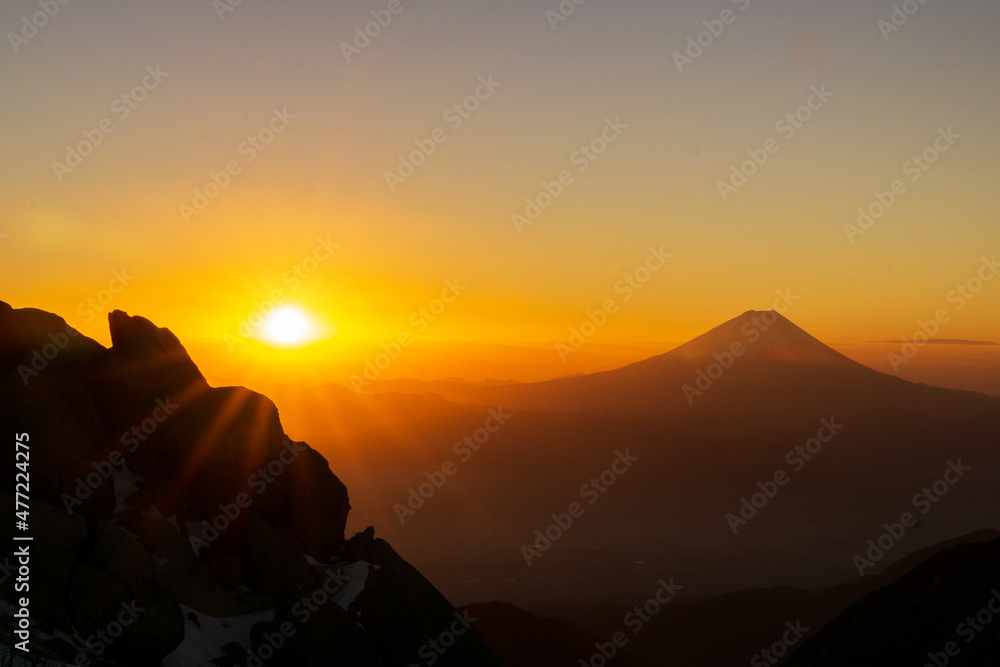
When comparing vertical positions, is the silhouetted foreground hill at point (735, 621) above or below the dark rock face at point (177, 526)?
above

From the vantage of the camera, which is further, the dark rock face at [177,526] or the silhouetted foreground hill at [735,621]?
the silhouetted foreground hill at [735,621]

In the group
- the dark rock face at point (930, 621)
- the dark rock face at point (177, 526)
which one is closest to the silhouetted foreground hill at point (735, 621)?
the dark rock face at point (930, 621)

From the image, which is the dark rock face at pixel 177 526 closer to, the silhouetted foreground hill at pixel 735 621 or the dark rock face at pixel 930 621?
the dark rock face at pixel 930 621

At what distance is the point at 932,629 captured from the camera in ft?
148

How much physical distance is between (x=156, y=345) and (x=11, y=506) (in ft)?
50.2

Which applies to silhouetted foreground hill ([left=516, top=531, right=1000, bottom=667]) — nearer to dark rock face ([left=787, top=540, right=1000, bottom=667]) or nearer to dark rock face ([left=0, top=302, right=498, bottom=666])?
dark rock face ([left=787, top=540, right=1000, bottom=667])

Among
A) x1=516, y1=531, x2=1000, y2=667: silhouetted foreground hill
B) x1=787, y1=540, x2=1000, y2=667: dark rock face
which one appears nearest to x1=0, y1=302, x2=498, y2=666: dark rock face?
x1=787, y1=540, x2=1000, y2=667: dark rock face

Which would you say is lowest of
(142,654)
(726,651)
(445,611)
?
(142,654)

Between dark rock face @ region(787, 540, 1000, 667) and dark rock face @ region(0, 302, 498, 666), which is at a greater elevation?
dark rock face @ region(787, 540, 1000, 667)

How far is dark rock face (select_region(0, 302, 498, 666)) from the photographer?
108ft

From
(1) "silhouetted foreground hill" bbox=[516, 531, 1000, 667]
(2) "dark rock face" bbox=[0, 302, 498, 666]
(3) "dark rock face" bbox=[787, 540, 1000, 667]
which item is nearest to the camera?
(2) "dark rock face" bbox=[0, 302, 498, 666]

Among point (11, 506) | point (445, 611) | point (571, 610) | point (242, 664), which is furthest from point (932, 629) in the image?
point (571, 610)

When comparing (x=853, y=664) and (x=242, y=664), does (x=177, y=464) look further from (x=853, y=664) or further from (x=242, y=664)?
(x=853, y=664)

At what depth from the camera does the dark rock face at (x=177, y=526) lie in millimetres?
32875
